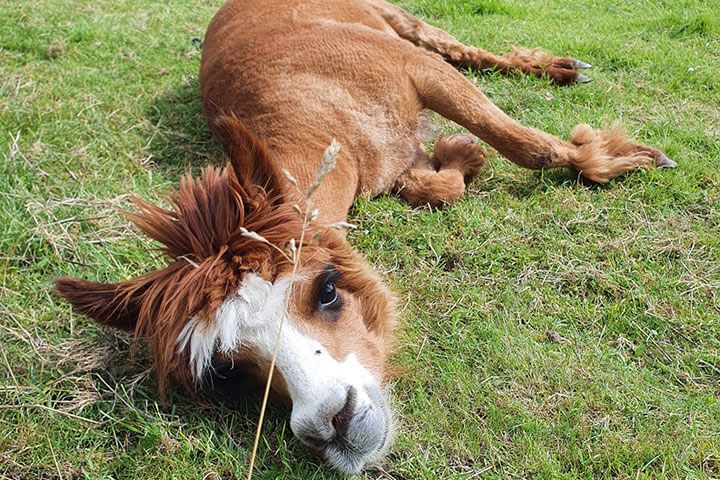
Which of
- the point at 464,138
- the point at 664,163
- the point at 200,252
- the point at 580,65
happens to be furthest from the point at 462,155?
the point at 200,252

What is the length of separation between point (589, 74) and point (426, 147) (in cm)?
157

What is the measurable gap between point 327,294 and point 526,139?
5.78 ft

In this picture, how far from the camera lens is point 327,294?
246 centimetres

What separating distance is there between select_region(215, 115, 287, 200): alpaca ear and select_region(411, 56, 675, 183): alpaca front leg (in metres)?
1.57

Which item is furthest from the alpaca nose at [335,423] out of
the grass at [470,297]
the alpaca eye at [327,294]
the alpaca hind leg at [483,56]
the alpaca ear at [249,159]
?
the alpaca hind leg at [483,56]

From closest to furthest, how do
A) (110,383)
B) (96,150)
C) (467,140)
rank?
1. (110,383)
2. (467,140)
3. (96,150)

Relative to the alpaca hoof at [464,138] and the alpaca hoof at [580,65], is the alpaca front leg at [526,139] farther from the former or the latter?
the alpaca hoof at [580,65]

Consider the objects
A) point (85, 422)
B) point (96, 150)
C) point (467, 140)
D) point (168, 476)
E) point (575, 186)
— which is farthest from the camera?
point (96, 150)

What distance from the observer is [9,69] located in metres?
5.36

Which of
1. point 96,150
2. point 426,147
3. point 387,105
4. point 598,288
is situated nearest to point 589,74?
point 426,147

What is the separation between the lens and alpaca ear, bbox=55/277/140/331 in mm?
2490

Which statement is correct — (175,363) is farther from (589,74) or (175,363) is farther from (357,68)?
(589,74)

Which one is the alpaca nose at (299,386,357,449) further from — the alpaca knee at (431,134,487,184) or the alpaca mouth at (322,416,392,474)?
the alpaca knee at (431,134,487,184)

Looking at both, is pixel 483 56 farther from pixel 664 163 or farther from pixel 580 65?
pixel 664 163
